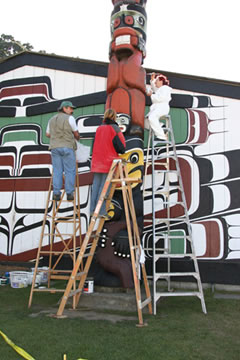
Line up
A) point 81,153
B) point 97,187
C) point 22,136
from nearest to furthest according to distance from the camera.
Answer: point 97,187
point 81,153
point 22,136

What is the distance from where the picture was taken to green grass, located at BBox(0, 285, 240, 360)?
4060mm

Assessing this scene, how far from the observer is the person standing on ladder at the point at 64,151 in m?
6.50

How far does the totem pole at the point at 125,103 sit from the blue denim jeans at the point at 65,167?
1.08m

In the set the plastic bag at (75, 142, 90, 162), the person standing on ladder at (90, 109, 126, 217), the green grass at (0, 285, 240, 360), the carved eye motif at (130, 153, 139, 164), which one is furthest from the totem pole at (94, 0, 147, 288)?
the green grass at (0, 285, 240, 360)

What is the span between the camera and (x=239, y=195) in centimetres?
853

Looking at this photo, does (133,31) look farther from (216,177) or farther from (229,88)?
(216,177)

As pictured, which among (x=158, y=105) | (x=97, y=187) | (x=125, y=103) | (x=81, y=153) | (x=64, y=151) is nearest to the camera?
(x=97, y=187)

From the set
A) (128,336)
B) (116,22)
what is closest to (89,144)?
(116,22)

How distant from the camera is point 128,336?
4.63m

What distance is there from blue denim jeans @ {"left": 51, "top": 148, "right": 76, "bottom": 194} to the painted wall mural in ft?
5.79

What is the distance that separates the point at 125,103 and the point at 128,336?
477cm

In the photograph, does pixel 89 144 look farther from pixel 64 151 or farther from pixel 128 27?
pixel 64 151

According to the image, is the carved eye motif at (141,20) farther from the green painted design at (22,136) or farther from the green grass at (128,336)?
the green grass at (128,336)

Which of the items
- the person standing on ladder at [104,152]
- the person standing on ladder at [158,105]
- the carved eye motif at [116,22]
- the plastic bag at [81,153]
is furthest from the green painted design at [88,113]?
the person standing on ladder at [104,152]
